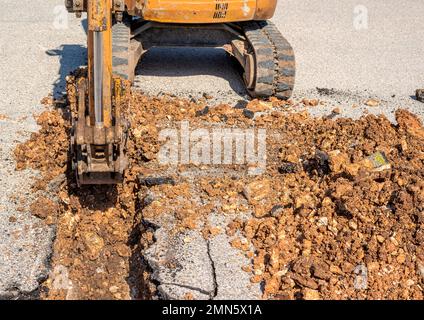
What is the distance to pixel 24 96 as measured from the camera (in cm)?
798

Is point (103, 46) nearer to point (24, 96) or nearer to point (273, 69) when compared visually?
point (24, 96)

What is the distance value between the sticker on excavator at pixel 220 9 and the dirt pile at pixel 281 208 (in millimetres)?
1709

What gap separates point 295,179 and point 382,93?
316 centimetres

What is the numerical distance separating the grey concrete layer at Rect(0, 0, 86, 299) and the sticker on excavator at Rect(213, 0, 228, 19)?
6.96 feet

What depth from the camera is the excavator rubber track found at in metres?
8.03

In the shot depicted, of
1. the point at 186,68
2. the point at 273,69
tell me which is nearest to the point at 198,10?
the point at 273,69

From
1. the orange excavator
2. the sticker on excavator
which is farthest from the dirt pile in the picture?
the sticker on excavator

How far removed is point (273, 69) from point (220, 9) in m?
0.98

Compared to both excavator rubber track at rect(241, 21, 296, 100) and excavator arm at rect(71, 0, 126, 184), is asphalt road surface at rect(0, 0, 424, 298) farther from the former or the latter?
excavator arm at rect(71, 0, 126, 184)

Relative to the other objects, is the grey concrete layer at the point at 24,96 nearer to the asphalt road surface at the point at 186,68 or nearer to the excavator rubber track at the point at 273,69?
the asphalt road surface at the point at 186,68

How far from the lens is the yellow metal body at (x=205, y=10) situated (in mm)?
7965
